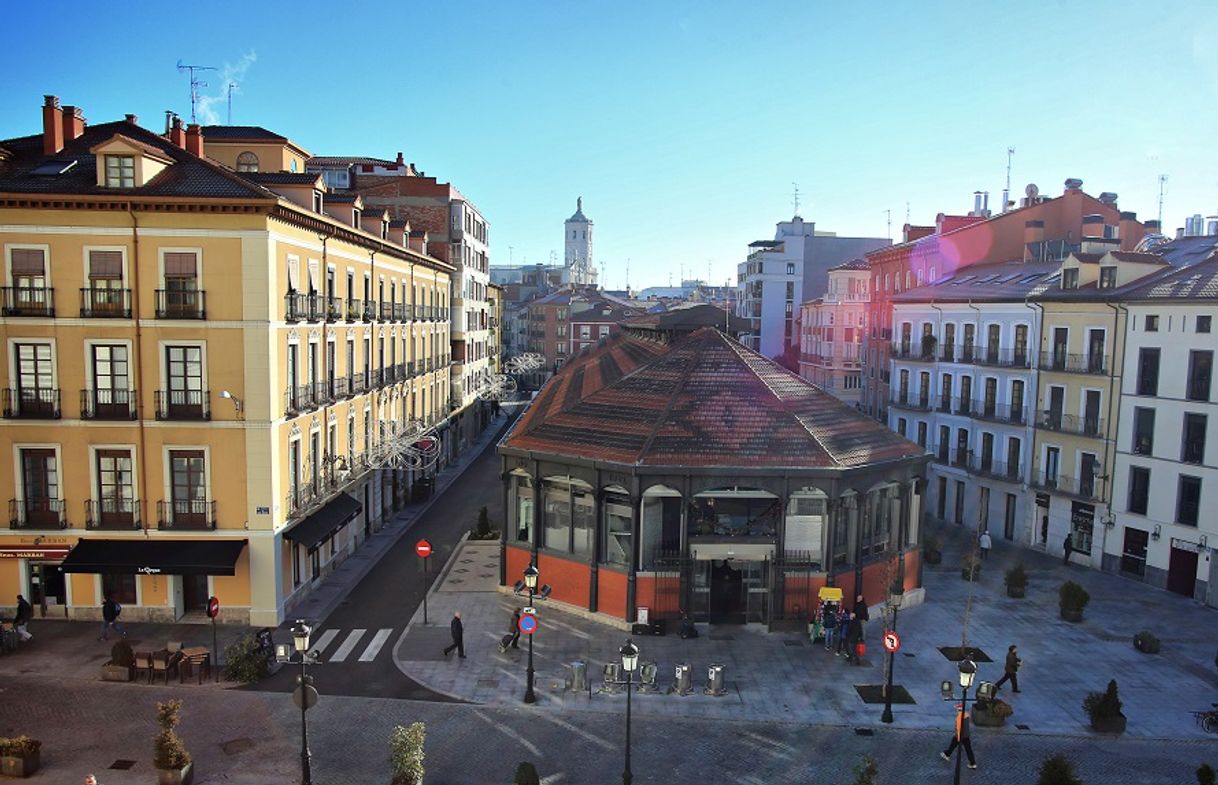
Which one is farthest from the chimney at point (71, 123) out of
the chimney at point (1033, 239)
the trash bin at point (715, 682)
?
the chimney at point (1033, 239)

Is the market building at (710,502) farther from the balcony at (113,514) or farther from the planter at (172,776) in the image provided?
the planter at (172,776)

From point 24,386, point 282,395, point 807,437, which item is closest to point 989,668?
point 807,437

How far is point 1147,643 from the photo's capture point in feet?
97.3

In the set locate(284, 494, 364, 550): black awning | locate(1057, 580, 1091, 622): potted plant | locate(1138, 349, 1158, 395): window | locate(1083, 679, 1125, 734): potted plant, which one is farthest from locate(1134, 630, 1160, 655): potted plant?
locate(284, 494, 364, 550): black awning

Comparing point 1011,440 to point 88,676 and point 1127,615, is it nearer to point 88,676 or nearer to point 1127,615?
point 1127,615

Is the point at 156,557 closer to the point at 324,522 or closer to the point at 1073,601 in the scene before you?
the point at 324,522

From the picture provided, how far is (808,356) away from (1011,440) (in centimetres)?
3527

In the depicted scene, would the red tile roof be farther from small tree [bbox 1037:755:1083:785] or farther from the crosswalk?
small tree [bbox 1037:755:1083:785]

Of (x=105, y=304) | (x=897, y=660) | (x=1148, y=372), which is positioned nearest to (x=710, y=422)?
(x=897, y=660)

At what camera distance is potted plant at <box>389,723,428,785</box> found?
18875mm

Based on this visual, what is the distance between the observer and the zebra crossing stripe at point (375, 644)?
91.8ft

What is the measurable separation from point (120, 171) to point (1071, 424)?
4124 cm

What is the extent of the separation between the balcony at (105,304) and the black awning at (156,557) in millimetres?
7662

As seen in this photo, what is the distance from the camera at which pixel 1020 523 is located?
44812 mm
